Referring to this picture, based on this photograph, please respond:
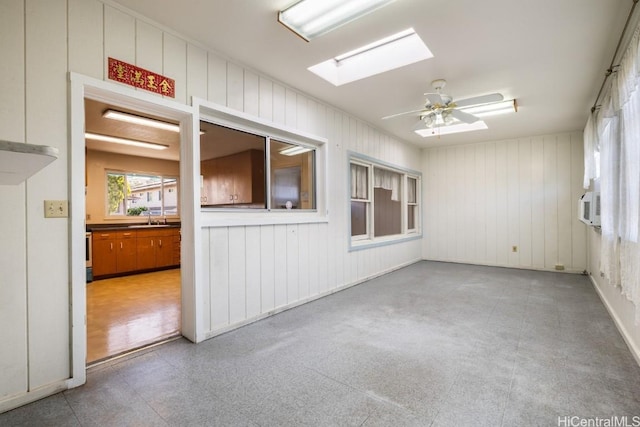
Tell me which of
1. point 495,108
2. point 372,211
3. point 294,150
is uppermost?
point 495,108

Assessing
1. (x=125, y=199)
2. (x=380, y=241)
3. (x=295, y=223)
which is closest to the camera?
(x=295, y=223)

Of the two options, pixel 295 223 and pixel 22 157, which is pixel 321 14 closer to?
pixel 22 157

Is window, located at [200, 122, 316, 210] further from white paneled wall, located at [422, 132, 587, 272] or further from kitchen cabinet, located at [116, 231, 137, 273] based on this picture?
white paneled wall, located at [422, 132, 587, 272]

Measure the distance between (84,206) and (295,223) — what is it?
216cm

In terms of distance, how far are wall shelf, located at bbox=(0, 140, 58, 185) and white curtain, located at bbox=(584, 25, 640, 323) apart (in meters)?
A: 3.21

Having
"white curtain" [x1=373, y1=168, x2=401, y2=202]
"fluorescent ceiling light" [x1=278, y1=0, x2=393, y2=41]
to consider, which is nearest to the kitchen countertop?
"white curtain" [x1=373, y1=168, x2=401, y2=202]

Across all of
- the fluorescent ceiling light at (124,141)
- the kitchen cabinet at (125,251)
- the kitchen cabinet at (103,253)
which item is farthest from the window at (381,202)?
the kitchen cabinet at (103,253)

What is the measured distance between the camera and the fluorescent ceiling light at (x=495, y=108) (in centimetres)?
423

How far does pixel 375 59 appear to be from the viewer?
330 cm

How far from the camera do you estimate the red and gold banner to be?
7.42 ft

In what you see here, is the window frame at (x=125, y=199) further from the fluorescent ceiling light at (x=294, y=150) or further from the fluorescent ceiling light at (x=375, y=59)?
the fluorescent ceiling light at (x=375, y=59)

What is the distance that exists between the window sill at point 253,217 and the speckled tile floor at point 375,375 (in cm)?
108

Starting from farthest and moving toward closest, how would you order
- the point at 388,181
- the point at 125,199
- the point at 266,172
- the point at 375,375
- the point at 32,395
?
the point at 125,199 < the point at 388,181 < the point at 266,172 < the point at 375,375 < the point at 32,395

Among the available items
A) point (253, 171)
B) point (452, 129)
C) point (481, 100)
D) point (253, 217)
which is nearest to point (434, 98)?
point (481, 100)
